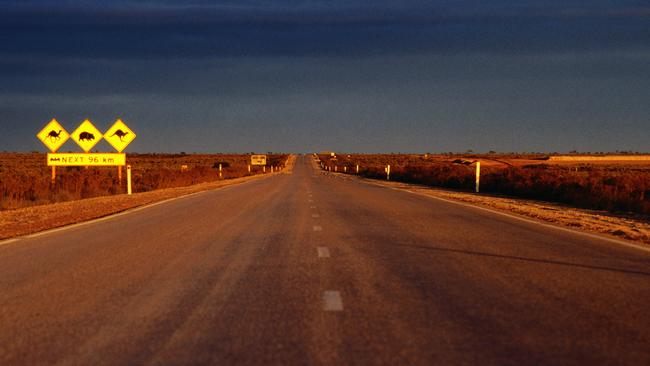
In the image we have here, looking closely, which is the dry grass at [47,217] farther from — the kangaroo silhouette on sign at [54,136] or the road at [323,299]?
the kangaroo silhouette on sign at [54,136]

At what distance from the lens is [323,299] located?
7105 mm

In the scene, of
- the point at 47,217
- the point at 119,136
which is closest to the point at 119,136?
the point at 119,136

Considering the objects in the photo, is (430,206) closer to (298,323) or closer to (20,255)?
(20,255)

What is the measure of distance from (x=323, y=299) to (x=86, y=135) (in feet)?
108

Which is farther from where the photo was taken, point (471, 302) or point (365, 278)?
point (365, 278)

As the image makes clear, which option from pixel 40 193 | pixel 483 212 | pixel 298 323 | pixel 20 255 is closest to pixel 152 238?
pixel 20 255

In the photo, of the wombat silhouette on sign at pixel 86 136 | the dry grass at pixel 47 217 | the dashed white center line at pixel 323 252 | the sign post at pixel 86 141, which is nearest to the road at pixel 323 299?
the dashed white center line at pixel 323 252

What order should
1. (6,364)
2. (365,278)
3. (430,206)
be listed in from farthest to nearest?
(430,206), (365,278), (6,364)

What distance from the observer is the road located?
5258 millimetres

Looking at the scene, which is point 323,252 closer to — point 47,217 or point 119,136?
point 47,217

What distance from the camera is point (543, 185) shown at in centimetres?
2942

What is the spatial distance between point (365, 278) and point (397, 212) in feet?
34.1

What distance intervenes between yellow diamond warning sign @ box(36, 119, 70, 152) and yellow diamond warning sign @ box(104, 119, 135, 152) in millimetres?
2736

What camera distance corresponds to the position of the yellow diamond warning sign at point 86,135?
36719 mm
